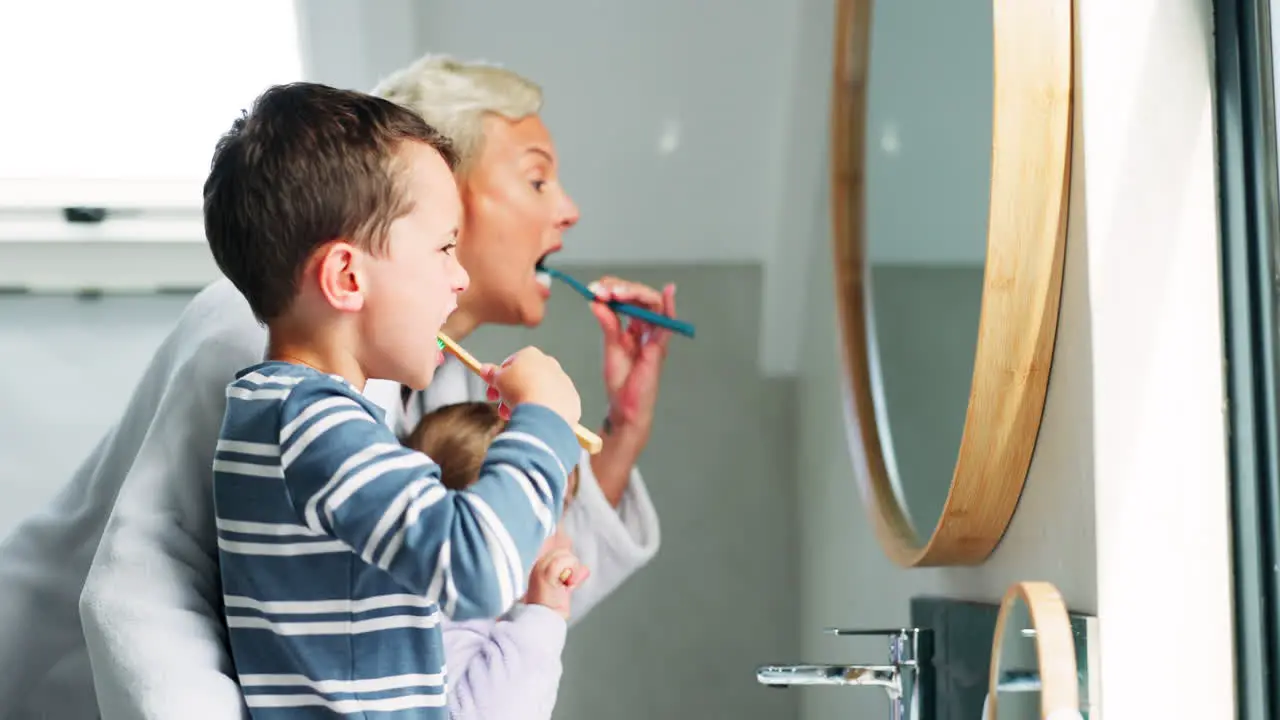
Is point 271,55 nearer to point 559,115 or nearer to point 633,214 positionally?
point 559,115

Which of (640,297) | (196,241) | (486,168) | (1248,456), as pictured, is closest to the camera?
(1248,456)

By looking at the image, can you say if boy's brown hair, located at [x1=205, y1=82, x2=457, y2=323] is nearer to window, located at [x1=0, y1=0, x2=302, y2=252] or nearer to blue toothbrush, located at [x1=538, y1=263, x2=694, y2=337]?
blue toothbrush, located at [x1=538, y1=263, x2=694, y2=337]

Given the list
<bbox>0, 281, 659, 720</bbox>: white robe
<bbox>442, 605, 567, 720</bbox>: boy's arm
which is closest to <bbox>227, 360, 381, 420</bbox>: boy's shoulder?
<bbox>0, 281, 659, 720</bbox>: white robe

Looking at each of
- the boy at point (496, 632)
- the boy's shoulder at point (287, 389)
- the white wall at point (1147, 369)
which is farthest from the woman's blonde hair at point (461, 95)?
the white wall at point (1147, 369)

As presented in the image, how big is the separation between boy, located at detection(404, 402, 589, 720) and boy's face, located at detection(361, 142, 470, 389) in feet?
0.93

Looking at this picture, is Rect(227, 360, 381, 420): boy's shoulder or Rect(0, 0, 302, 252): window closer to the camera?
Rect(227, 360, 381, 420): boy's shoulder

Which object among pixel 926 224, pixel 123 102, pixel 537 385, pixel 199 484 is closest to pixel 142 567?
pixel 199 484

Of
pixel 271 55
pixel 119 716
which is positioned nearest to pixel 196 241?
pixel 271 55

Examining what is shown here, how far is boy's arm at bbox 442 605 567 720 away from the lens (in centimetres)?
96

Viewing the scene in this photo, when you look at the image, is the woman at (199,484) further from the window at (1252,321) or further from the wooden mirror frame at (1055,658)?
the window at (1252,321)

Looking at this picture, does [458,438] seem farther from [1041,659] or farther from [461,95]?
[1041,659]

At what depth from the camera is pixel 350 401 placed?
73 centimetres

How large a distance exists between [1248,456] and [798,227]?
925 mm

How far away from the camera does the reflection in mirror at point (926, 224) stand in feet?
3.12
